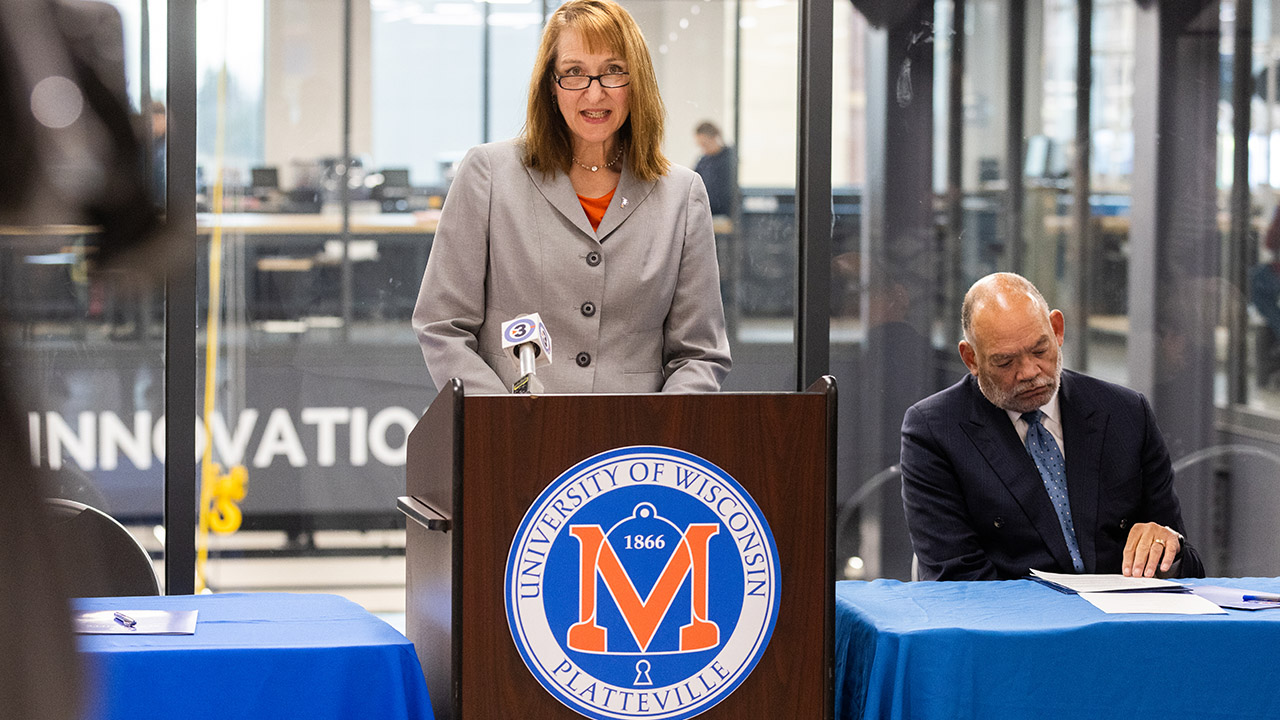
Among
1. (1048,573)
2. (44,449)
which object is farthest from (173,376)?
(44,449)

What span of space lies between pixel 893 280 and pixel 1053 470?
2074 millimetres

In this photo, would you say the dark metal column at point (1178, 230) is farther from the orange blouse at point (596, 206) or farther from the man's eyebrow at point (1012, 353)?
the orange blouse at point (596, 206)

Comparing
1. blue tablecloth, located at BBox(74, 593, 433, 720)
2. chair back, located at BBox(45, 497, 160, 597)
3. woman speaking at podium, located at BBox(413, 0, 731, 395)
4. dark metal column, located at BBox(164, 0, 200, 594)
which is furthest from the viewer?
dark metal column, located at BBox(164, 0, 200, 594)

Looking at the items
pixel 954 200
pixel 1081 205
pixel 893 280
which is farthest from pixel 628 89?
pixel 1081 205

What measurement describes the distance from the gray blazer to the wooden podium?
1.52 ft

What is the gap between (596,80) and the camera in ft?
7.78

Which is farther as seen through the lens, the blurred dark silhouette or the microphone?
the microphone

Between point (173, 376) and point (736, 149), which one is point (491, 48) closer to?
point (736, 149)

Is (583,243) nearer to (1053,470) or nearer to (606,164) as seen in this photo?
(606,164)

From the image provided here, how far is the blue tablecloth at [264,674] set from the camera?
5.65 ft

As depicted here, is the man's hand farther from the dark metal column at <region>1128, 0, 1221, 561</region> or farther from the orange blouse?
the dark metal column at <region>1128, 0, 1221, 561</region>

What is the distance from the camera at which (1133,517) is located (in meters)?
2.65

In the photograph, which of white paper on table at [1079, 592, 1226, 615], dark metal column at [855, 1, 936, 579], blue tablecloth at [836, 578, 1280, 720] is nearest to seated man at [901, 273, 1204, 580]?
white paper on table at [1079, 592, 1226, 615]

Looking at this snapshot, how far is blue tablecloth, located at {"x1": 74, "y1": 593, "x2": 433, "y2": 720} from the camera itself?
5.65 ft
